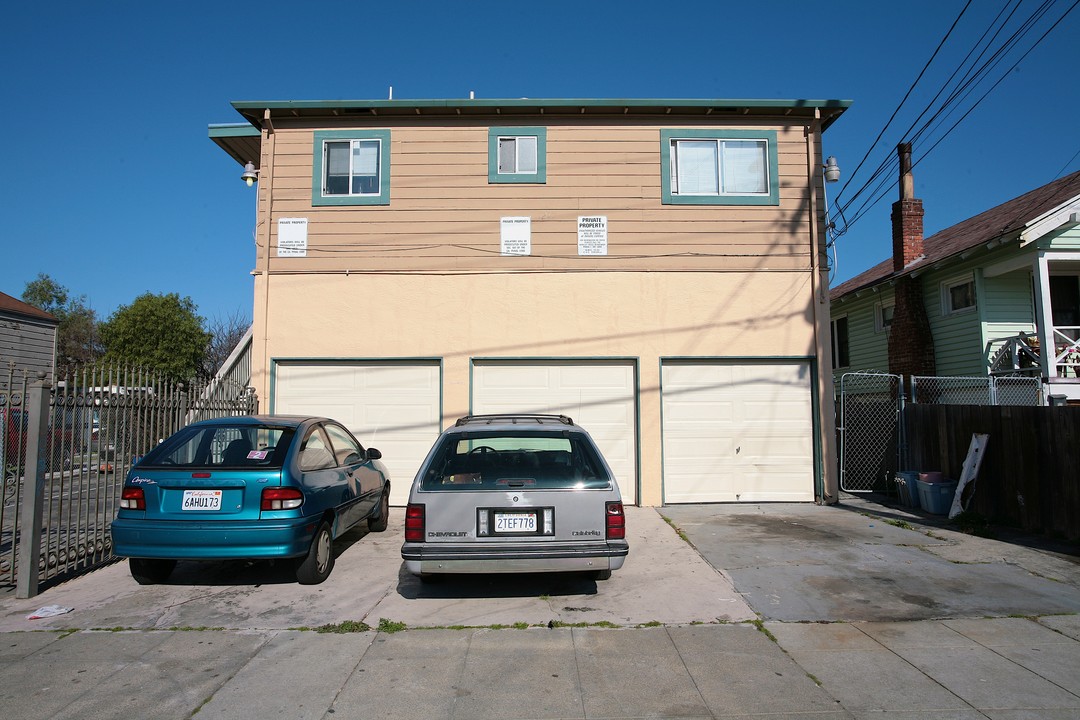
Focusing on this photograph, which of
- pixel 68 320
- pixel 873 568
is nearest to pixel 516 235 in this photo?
pixel 873 568

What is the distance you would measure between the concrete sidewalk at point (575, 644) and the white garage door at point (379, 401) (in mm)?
3398

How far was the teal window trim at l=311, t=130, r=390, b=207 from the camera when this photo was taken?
10.9 metres

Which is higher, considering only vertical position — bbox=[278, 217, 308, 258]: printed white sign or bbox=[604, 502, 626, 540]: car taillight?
bbox=[278, 217, 308, 258]: printed white sign

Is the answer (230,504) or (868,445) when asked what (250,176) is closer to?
(230,504)

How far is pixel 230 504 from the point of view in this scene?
219 inches

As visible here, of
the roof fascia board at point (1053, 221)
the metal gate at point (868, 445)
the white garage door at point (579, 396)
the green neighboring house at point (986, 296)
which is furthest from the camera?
the green neighboring house at point (986, 296)

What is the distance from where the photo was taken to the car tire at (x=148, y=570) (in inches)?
236

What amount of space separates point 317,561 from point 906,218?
57.2 feet

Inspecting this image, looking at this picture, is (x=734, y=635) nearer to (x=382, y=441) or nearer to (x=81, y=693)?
(x=81, y=693)

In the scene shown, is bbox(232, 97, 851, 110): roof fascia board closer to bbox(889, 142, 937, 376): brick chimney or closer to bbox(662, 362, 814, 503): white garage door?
bbox(662, 362, 814, 503): white garage door

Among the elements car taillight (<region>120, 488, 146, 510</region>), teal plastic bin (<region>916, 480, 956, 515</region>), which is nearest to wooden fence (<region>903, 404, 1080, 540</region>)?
teal plastic bin (<region>916, 480, 956, 515</region>)

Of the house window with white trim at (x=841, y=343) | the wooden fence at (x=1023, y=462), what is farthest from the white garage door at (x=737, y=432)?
the house window with white trim at (x=841, y=343)

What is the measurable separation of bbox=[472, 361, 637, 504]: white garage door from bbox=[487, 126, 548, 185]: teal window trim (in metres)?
3.02

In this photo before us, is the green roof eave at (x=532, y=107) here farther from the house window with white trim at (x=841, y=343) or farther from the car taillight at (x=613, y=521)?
the house window with white trim at (x=841, y=343)
